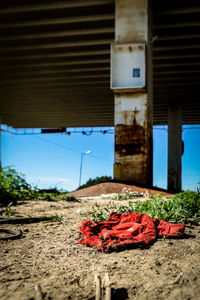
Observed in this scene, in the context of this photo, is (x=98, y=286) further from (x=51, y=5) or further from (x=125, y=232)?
(x=51, y=5)

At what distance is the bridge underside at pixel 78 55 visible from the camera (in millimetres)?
11633

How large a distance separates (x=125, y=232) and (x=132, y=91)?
796 centimetres

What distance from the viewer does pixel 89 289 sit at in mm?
1903

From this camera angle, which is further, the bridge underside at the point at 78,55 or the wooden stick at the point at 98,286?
the bridge underside at the point at 78,55

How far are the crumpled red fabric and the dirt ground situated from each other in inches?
3.2

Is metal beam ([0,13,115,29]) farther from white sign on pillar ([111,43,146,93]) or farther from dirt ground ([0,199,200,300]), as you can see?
dirt ground ([0,199,200,300])

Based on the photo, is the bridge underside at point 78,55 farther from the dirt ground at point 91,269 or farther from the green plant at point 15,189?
the dirt ground at point 91,269

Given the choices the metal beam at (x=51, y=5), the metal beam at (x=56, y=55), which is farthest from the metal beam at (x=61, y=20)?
the metal beam at (x=56, y=55)

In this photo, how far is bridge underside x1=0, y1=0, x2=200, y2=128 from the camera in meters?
11.6

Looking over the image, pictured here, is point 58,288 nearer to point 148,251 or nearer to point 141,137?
point 148,251

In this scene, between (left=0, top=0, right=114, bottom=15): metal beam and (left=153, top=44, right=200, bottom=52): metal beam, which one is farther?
(left=153, top=44, right=200, bottom=52): metal beam

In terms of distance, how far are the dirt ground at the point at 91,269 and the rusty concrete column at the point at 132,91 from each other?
6.96m

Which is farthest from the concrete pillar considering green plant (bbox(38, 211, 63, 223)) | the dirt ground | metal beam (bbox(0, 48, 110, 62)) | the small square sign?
the dirt ground

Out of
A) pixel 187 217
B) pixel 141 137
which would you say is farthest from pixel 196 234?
pixel 141 137
